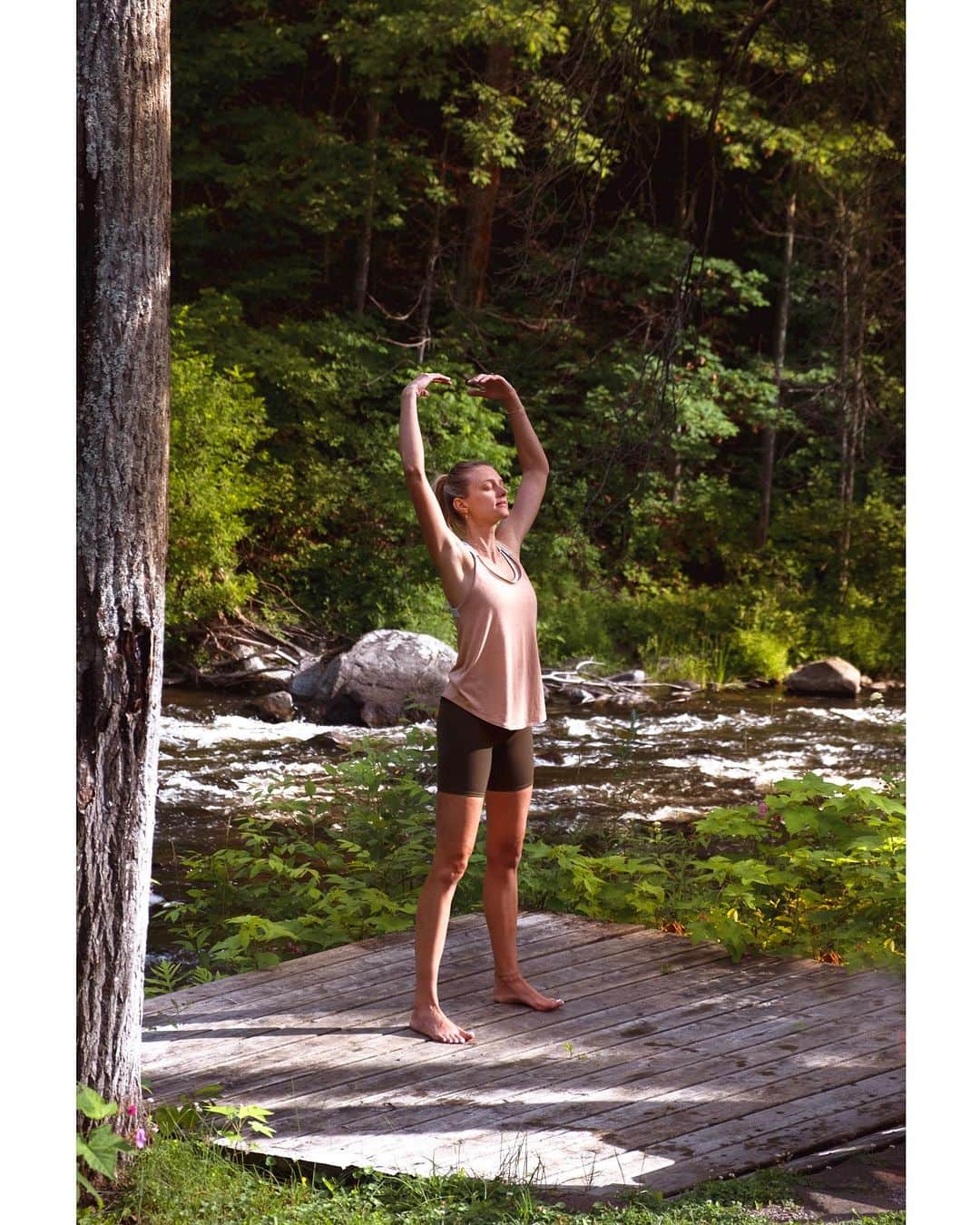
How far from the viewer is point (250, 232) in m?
19.9

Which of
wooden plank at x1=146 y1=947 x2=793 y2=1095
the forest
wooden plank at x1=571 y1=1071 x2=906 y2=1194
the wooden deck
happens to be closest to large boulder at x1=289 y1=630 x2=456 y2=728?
the forest

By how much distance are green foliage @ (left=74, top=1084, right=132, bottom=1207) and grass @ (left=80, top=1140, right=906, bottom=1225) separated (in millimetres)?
75

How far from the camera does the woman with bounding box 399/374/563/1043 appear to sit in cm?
471

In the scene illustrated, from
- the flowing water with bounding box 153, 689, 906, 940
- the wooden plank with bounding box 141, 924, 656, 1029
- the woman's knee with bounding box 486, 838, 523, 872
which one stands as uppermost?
the woman's knee with bounding box 486, 838, 523, 872

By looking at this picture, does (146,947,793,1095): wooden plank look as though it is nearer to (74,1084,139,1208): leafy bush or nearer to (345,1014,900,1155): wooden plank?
(345,1014,900,1155): wooden plank

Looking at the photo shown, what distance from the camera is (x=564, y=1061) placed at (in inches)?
180

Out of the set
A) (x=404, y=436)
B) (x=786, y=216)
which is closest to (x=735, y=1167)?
(x=404, y=436)

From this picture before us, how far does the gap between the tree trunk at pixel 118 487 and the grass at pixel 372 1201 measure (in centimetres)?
21

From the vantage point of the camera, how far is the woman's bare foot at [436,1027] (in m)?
4.73

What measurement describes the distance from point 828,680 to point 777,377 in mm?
4769

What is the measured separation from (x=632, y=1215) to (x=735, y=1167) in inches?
18.0

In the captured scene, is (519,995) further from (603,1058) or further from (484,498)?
(484,498)
